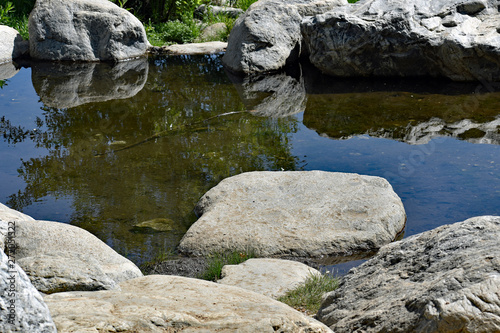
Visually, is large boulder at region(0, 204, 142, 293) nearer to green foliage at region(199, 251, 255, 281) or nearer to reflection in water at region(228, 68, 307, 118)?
green foliage at region(199, 251, 255, 281)

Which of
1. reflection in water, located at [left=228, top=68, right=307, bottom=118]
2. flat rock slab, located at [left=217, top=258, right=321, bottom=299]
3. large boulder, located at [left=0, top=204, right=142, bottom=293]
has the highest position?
large boulder, located at [left=0, top=204, right=142, bottom=293]

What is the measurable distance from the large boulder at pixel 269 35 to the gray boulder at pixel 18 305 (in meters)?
9.82

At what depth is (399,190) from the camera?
5.96 meters

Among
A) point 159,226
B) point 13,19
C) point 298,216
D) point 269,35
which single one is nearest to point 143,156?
point 159,226

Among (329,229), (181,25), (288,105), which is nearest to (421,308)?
(329,229)

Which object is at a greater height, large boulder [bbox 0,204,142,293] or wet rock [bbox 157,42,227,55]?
large boulder [bbox 0,204,142,293]

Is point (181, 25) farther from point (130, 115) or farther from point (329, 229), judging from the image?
point (329, 229)

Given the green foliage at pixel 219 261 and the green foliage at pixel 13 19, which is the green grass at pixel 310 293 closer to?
the green foliage at pixel 219 261

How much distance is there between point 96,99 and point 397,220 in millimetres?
6423

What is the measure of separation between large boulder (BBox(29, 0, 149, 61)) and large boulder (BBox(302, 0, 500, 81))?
468 centimetres

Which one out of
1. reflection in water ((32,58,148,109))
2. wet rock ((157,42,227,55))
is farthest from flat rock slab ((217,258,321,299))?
wet rock ((157,42,227,55))

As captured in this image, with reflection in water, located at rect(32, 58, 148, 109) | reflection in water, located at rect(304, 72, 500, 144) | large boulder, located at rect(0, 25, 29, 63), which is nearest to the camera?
reflection in water, located at rect(304, 72, 500, 144)

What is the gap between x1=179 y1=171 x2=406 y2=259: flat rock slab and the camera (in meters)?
4.92

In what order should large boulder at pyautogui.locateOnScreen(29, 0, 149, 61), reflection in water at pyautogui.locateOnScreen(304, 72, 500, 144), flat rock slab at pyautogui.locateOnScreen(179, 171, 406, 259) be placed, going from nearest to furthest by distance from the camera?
flat rock slab at pyautogui.locateOnScreen(179, 171, 406, 259), reflection in water at pyautogui.locateOnScreen(304, 72, 500, 144), large boulder at pyautogui.locateOnScreen(29, 0, 149, 61)
